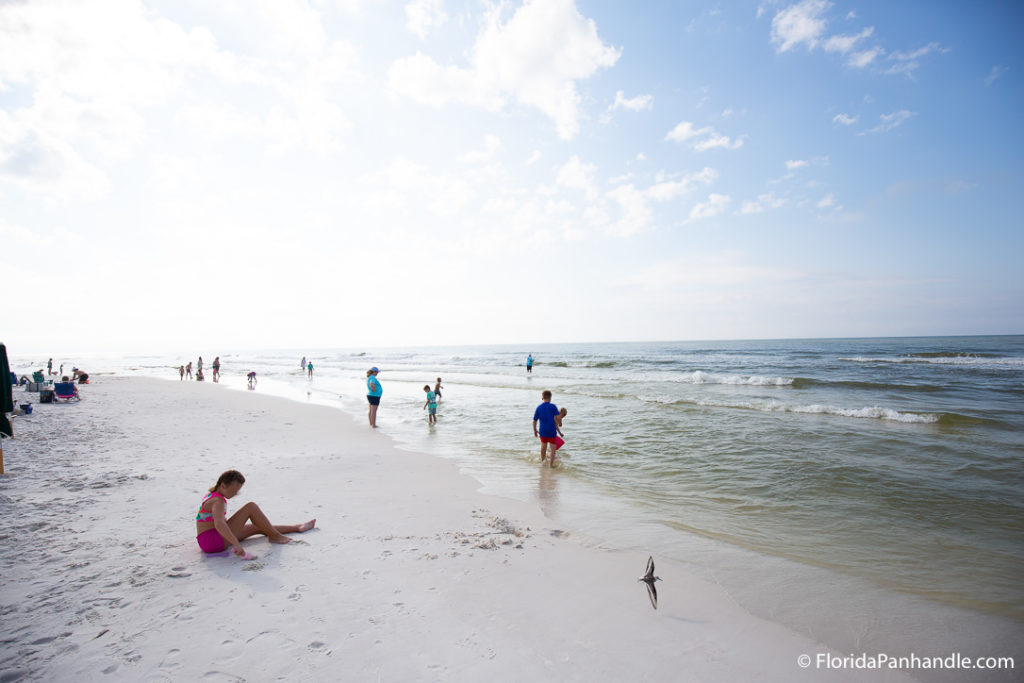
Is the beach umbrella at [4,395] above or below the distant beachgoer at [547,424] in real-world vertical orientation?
above

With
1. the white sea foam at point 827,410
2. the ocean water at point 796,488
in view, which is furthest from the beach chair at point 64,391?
the white sea foam at point 827,410

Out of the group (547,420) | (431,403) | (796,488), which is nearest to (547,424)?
(547,420)

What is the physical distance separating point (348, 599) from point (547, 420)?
6.17m

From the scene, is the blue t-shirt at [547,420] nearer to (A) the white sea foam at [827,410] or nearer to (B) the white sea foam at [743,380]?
(A) the white sea foam at [827,410]

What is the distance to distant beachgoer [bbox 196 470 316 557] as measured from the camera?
15.0ft

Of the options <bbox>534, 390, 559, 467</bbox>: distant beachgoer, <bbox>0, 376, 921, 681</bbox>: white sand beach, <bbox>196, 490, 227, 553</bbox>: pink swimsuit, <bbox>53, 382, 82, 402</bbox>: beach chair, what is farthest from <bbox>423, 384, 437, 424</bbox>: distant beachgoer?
<bbox>53, 382, 82, 402</bbox>: beach chair


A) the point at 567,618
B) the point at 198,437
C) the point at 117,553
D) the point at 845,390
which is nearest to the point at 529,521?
the point at 567,618

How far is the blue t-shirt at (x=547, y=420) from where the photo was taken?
30.7ft

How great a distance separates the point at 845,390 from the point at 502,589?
24.9 metres

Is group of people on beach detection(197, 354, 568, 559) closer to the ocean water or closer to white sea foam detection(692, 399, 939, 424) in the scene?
the ocean water

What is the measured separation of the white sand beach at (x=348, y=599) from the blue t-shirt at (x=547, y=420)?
2774 millimetres

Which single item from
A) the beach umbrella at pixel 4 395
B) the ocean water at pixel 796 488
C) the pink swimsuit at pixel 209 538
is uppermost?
the beach umbrella at pixel 4 395

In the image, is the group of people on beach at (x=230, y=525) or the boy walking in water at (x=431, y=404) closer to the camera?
the group of people on beach at (x=230, y=525)

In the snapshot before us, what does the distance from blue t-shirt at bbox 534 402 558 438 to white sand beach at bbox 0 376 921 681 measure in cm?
277
